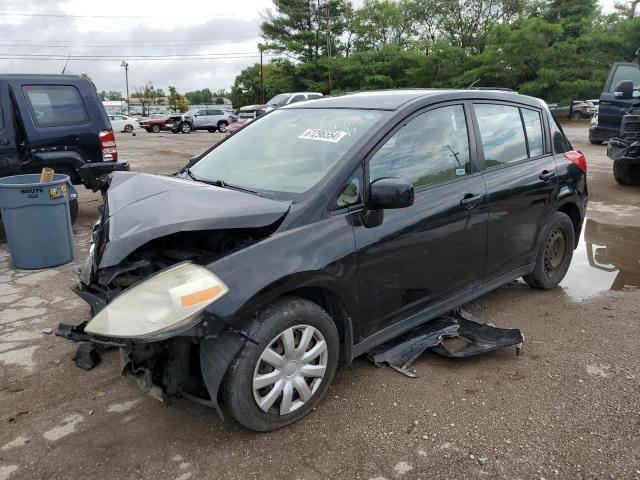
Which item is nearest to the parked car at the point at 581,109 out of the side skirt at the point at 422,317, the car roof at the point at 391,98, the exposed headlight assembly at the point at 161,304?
the car roof at the point at 391,98

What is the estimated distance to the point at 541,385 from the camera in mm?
3041

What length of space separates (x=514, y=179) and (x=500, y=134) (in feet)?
1.17

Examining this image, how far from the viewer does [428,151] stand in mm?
3279

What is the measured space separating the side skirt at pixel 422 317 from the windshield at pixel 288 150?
960 millimetres

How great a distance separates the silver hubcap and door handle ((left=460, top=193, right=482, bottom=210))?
54.3 inches

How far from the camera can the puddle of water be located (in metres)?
4.68

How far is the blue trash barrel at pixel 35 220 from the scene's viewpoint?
16.4 feet

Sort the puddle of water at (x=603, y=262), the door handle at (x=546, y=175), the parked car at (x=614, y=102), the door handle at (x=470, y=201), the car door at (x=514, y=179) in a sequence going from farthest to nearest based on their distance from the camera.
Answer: the parked car at (x=614, y=102)
the puddle of water at (x=603, y=262)
the door handle at (x=546, y=175)
the car door at (x=514, y=179)
the door handle at (x=470, y=201)

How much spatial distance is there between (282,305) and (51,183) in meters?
3.65

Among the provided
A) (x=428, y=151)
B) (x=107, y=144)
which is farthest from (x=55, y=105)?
(x=428, y=151)

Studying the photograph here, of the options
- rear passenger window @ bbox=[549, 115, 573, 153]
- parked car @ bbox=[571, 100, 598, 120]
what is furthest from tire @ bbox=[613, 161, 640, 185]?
parked car @ bbox=[571, 100, 598, 120]

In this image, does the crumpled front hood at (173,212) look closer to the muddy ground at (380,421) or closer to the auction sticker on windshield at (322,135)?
the auction sticker on windshield at (322,135)

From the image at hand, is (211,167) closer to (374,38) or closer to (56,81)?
(56,81)

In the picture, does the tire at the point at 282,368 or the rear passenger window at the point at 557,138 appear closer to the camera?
the tire at the point at 282,368
